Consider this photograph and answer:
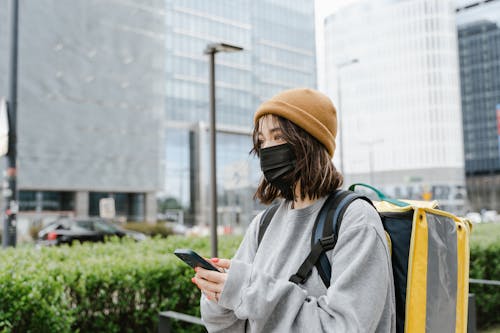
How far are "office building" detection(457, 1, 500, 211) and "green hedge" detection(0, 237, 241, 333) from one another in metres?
84.3

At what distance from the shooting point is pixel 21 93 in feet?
Result: 101

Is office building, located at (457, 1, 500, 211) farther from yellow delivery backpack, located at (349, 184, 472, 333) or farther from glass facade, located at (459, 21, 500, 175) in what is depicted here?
yellow delivery backpack, located at (349, 184, 472, 333)

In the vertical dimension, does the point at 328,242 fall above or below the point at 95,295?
above

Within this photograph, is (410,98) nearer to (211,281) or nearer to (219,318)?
(219,318)

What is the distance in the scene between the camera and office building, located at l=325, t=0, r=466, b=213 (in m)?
77.1

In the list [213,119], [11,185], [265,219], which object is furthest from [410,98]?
[265,219]

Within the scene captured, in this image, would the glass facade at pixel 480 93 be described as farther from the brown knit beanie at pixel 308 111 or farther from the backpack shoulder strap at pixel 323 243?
the backpack shoulder strap at pixel 323 243

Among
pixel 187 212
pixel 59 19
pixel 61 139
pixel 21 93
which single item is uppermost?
pixel 59 19

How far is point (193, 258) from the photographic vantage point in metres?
1.33

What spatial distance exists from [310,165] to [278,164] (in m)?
0.10

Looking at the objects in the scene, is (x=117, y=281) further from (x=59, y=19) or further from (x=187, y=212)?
(x=187, y=212)

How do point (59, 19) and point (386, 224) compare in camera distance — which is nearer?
point (386, 224)

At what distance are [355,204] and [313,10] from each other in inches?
148

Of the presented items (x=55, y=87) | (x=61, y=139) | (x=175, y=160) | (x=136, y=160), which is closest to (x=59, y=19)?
(x=55, y=87)
